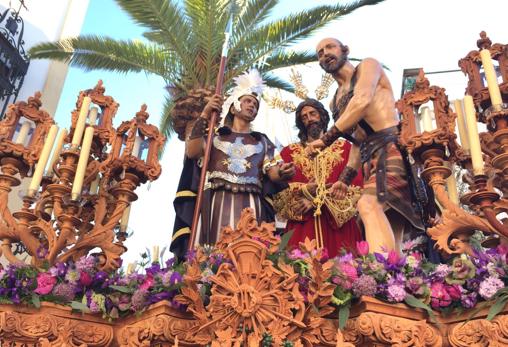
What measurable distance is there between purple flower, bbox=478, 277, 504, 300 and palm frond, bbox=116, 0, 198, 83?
7815mm

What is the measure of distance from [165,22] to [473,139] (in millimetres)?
7356

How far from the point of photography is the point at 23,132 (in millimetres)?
5203

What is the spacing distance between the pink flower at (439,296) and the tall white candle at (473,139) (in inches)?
36.5

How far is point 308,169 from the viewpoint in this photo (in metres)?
5.94

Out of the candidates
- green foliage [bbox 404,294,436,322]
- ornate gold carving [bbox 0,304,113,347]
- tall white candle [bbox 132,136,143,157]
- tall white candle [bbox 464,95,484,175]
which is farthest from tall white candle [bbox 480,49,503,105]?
ornate gold carving [bbox 0,304,113,347]

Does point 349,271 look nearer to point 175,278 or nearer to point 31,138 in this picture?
point 175,278

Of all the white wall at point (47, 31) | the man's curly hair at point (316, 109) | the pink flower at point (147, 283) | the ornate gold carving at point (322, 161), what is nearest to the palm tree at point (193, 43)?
the white wall at point (47, 31)

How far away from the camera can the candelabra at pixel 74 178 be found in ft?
15.3

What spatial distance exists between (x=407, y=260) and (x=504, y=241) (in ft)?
2.54

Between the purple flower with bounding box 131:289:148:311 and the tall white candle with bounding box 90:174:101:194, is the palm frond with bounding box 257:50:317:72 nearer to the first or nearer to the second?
the tall white candle with bounding box 90:174:101:194

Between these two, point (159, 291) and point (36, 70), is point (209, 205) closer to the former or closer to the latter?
point (159, 291)

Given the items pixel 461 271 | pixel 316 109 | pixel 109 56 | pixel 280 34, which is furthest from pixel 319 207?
pixel 109 56

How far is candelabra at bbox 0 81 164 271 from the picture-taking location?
4.67 meters

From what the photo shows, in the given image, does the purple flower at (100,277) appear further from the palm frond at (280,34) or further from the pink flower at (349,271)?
the palm frond at (280,34)
